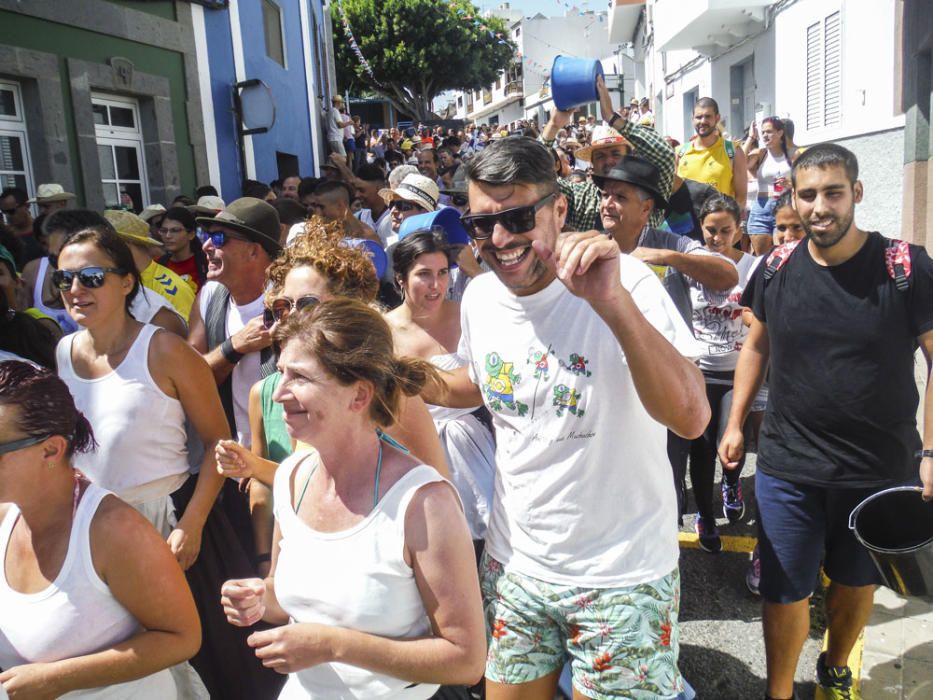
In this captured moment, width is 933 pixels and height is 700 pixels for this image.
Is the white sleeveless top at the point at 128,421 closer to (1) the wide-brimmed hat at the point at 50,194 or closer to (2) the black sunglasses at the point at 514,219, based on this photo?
(2) the black sunglasses at the point at 514,219

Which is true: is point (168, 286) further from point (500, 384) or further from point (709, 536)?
point (709, 536)

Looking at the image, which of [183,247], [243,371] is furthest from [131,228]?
[243,371]

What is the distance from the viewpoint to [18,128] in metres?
7.39

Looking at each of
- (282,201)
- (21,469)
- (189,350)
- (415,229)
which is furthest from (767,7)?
(21,469)

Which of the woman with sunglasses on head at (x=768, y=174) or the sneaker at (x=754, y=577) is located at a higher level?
the woman with sunglasses on head at (x=768, y=174)

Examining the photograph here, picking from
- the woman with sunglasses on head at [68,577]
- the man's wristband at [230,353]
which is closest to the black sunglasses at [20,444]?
the woman with sunglasses on head at [68,577]

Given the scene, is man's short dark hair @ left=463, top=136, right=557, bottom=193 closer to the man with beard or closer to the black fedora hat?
the black fedora hat

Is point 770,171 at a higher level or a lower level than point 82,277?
higher

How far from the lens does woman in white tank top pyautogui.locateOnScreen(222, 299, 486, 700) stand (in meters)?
1.62

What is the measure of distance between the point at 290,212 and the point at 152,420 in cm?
342

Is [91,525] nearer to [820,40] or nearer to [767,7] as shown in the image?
[820,40]

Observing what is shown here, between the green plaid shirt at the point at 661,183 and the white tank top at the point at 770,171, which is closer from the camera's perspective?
the green plaid shirt at the point at 661,183

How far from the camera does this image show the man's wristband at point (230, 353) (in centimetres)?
298

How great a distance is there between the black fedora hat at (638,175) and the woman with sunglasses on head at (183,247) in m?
3.60
